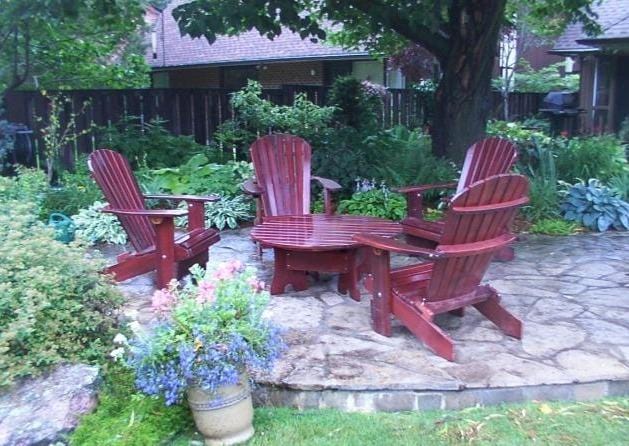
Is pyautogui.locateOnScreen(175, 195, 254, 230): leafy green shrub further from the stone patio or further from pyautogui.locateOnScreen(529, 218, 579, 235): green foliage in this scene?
pyautogui.locateOnScreen(529, 218, 579, 235): green foliage

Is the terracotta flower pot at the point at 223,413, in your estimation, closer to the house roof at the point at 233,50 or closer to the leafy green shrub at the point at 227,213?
the leafy green shrub at the point at 227,213

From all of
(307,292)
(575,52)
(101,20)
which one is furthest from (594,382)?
(575,52)

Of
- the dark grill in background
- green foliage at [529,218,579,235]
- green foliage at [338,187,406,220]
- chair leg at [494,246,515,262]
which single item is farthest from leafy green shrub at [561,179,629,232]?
the dark grill in background

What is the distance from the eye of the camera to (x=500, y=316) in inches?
131

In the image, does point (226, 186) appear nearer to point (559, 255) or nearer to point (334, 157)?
point (334, 157)

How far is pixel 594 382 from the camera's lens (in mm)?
2807

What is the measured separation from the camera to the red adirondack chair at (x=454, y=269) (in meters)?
2.91

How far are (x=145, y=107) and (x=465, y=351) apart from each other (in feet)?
21.2

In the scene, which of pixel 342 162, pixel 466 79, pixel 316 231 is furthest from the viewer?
pixel 342 162

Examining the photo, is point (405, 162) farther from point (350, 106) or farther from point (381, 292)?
point (381, 292)

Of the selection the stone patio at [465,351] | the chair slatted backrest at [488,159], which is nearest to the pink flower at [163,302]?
the stone patio at [465,351]

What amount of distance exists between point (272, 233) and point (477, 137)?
3.60m

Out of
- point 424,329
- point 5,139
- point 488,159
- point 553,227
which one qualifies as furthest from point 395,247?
point 5,139

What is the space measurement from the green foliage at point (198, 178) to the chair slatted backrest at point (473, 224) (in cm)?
375
